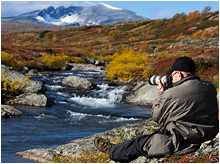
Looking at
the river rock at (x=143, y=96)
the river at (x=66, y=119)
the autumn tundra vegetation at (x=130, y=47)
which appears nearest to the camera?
the river at (x=66, y=119)

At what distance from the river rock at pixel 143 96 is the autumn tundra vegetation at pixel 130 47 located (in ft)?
20.2

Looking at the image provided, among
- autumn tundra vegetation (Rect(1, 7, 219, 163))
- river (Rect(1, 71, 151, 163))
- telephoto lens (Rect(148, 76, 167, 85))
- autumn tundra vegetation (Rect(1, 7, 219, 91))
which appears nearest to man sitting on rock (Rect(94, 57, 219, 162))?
telephoto lens (Rect(148, 76, 167, 85))

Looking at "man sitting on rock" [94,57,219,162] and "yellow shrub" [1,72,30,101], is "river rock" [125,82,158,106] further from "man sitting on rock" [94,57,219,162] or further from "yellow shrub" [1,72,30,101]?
"man sitting on rock" [94,57,219,162]

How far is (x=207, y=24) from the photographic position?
105 metres

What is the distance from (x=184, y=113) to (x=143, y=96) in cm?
1325

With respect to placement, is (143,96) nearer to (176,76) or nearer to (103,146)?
(103,146)

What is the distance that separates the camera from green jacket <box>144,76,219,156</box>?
358 centimetres

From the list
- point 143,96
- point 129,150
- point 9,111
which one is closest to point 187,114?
point 129,150

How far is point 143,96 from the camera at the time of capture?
55.1ft

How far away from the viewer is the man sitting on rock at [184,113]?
359cm

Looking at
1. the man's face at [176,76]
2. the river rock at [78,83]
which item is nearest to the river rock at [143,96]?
the river rock at [78,83]

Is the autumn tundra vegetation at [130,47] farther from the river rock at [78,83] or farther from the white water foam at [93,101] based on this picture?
the white water foam at [93,101]

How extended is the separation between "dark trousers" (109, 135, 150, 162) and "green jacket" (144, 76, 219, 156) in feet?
1.34

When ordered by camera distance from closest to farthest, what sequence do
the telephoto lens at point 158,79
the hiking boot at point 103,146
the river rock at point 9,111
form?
the telephoto lens at point 158,79 → the hiking boot at point 103,146 → the river rock at point 9,111
